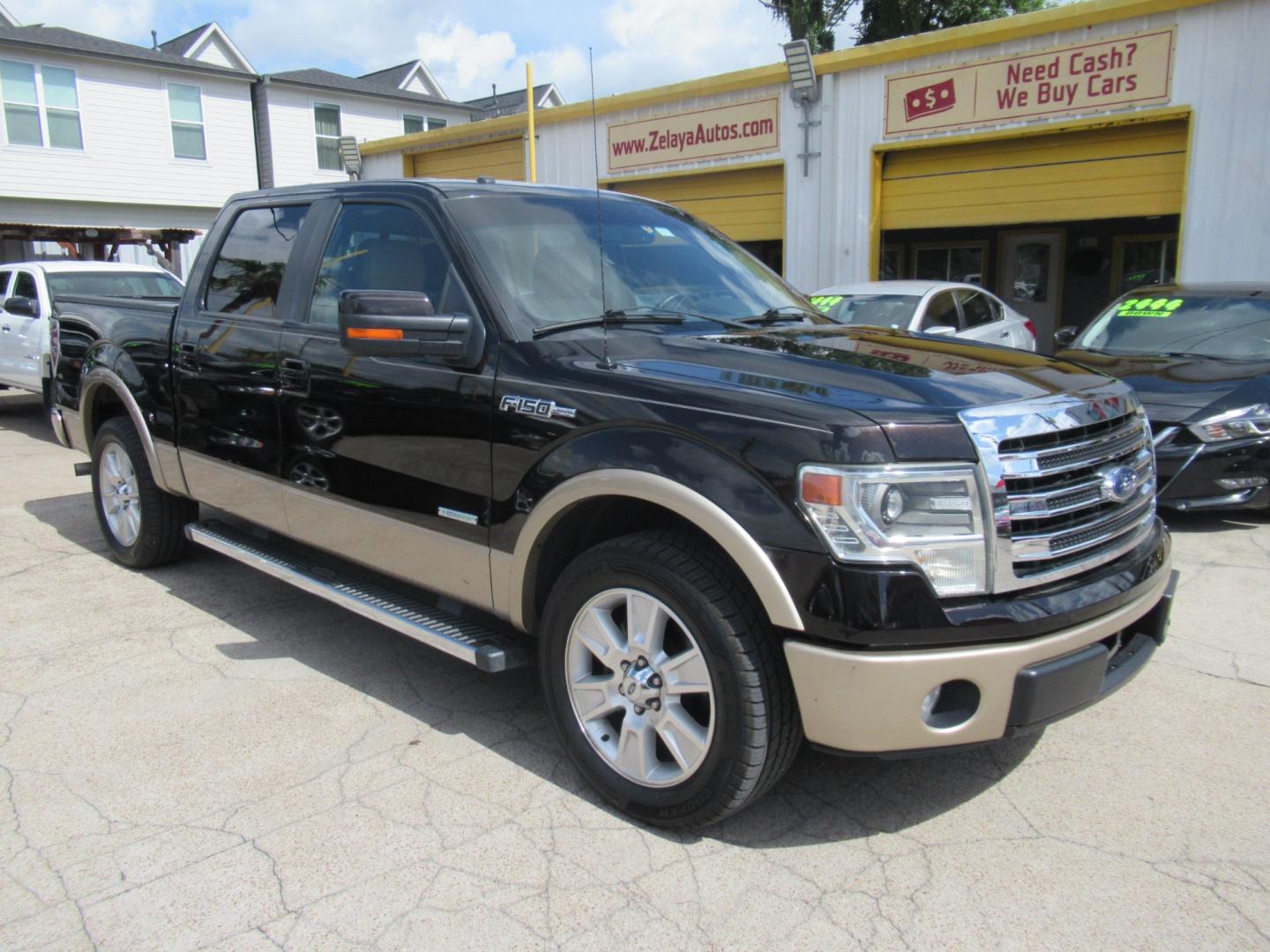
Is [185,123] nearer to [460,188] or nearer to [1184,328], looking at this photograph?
[1184,328]

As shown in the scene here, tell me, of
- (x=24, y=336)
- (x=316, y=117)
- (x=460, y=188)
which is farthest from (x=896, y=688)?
(x=316, y=117)

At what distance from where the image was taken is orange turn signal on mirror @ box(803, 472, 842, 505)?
248 cm

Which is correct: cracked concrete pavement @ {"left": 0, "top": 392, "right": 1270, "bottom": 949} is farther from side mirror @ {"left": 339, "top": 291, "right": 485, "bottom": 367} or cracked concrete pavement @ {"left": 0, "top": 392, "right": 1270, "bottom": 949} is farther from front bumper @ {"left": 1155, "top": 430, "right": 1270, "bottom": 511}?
front bumper @ {"left": 1155, "top": 430, "right": 1270, "bottom": 511}

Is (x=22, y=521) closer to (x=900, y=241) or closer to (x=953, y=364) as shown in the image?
(x=953, y=364)

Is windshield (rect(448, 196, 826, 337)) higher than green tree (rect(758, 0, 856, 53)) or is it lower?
lower

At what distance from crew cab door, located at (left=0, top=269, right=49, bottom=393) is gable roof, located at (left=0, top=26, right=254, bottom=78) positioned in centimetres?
1413

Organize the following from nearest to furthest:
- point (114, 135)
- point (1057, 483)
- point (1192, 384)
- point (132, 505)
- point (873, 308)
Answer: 1. point (1057, 483)
2. point (132, 505)
3. point (1192, 384)
4. point (873, 308)
5. point (114, 135)

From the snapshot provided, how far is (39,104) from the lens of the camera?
75.5ft

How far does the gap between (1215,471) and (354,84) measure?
28.2 metres

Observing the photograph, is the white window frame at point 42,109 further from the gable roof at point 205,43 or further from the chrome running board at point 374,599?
the chrome running board at point 374,599

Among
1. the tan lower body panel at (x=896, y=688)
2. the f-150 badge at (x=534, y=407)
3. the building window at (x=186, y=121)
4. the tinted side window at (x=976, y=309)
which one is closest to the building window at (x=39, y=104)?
the building window at (x=186, y=121)

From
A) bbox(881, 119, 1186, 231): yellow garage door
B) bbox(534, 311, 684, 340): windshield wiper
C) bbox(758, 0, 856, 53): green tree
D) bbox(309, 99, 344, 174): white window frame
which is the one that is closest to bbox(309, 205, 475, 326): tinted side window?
bbox(534, 311, 684, 340): windshield wiper

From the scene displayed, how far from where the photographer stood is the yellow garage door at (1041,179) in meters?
10.9

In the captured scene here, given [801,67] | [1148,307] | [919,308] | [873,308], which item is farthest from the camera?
[801,67]
